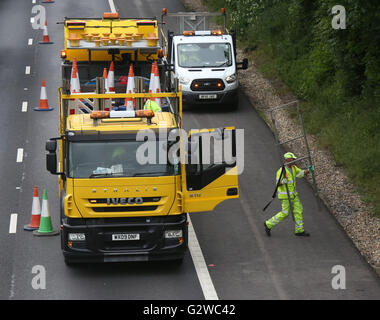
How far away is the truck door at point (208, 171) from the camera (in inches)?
616

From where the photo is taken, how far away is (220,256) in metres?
17.0

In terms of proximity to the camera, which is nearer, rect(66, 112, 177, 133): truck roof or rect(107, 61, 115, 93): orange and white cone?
rect(66, 112, 177, 133): truck roof

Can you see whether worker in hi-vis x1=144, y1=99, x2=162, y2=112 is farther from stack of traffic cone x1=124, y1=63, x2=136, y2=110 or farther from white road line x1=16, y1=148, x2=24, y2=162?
white road line x1=16, y1=148, x2=24, y2=162

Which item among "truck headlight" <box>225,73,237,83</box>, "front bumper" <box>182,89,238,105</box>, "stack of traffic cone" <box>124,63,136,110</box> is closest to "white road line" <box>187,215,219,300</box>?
"stack of traffic cone" <box>124,63,136,110</box>

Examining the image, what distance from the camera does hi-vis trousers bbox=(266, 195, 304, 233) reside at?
57.9 feet

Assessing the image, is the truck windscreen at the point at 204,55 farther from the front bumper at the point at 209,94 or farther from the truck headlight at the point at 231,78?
the front bumper at the point at 209,94

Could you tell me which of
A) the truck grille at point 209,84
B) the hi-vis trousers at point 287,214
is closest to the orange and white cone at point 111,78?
the truck grille at point 209,84

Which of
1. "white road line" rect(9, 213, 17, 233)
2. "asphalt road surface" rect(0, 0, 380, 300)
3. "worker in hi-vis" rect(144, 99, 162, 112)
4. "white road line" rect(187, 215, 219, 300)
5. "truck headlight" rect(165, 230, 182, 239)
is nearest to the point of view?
"white road line" rect(187, 215, 219, 300)

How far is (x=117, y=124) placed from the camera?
1593 centimetres

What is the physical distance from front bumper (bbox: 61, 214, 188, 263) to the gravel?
3.76 meters

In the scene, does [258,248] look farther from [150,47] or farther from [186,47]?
[186,47]

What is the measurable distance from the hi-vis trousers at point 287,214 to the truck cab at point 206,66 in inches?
385

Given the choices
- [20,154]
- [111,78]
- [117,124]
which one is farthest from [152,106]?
[20,154]

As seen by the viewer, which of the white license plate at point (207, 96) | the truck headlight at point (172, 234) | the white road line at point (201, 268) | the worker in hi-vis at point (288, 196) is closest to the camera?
the white road line at point (201, 268)
